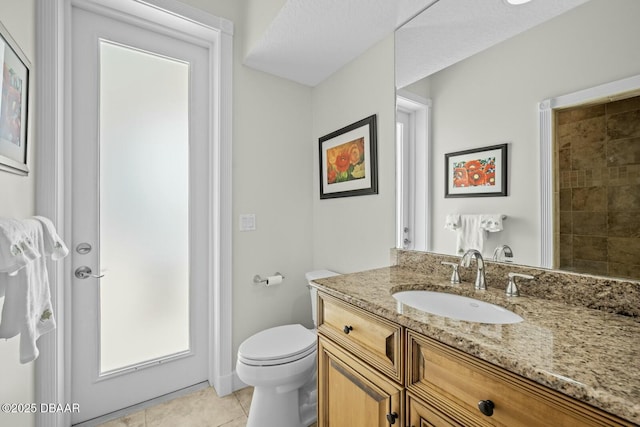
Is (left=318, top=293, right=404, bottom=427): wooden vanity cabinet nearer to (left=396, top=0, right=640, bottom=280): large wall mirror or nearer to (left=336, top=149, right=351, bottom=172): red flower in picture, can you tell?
(left=396, top=0, right=640, bottom=280): large wall mirror

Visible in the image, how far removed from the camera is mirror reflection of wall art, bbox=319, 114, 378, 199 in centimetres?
169

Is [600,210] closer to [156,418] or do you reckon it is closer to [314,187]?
[314,187]

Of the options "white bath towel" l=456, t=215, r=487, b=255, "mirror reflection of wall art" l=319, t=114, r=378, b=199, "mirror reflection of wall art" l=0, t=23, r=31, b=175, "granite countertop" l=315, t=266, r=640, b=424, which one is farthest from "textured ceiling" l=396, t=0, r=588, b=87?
"mirror reflection of wall art" l=0, t=23, r=31, b=175

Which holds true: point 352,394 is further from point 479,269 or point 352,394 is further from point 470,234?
point 470,234

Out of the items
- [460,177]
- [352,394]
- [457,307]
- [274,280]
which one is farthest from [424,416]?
[274,280]

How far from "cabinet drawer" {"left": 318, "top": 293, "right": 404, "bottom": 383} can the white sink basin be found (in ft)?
0.44

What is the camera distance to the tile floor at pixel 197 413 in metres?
1.56

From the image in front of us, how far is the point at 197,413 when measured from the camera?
1641 mm

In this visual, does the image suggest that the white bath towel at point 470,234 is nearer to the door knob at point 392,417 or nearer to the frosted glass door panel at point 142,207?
the door knob at point 392,417

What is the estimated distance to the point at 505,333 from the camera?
695mm

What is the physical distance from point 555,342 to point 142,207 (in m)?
1.97

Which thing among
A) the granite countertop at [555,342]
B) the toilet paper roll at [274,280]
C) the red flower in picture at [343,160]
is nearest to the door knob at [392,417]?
the granite countertop at [555,342]

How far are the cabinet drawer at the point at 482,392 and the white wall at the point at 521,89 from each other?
0.58 m

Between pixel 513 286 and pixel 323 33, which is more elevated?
pixel 323 33
